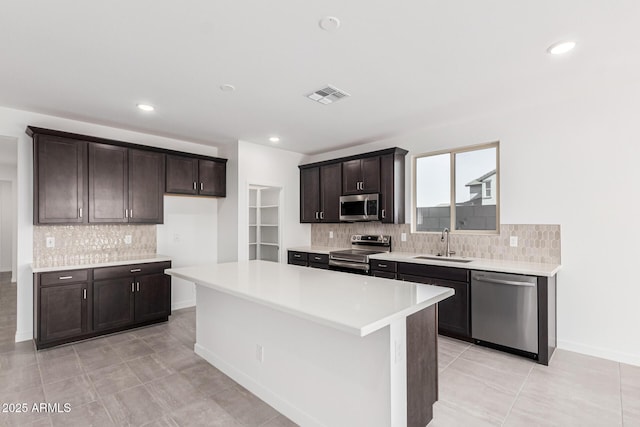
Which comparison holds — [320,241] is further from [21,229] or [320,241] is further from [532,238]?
[21,229]

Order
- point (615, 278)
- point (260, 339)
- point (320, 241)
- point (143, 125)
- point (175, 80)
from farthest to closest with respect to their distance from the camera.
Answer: point (320, 241) → point (143, 125) → point (615, 278) → point (175, 80) → point (260, 339)

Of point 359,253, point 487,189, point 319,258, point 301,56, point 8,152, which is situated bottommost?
point 319,258

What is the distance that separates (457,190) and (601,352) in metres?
2.21

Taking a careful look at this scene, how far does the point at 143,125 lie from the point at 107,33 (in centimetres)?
226

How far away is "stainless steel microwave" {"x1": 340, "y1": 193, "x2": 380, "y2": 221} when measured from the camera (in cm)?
466

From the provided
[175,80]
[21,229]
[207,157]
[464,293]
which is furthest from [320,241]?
[21,229]

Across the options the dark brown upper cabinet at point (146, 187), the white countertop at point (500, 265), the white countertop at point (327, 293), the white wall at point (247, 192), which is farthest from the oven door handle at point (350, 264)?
the dark brown upper cabinet at point (146, 187)

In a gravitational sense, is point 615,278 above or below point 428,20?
below

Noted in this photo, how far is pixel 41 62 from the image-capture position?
8.11 ft

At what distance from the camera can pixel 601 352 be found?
3.06m

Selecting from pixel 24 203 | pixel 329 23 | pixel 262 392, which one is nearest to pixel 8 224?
pixel 24 203

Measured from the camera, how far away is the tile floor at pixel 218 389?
2.16m

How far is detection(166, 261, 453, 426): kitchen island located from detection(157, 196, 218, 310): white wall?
2.36 metres

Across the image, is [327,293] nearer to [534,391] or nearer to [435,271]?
[534,391]
